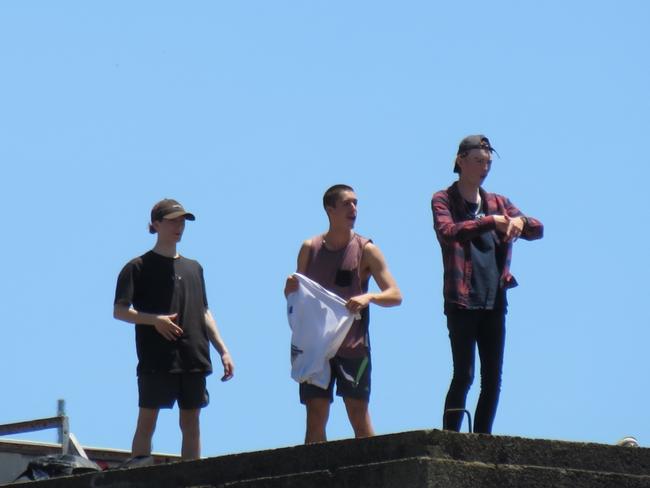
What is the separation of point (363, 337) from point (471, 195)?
3.31 ft

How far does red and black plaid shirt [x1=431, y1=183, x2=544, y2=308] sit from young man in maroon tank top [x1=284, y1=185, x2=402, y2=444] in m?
0.47

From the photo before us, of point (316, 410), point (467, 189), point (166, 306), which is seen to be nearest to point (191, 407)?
point (166, 306)

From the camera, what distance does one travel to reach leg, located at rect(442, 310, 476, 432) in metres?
8.27

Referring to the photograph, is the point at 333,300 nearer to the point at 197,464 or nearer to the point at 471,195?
the point at 471,195

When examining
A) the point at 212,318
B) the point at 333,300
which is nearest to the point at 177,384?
the point at 212,318

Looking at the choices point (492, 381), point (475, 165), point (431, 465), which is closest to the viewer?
point (431, 465)

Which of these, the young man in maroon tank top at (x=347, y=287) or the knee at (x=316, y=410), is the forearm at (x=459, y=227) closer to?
the young man in maroon tank top at (x=347, y=287)

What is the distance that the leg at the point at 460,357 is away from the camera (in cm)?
827

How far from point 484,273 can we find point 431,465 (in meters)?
2.31

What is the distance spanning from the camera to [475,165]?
8773mm

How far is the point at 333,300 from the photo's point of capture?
29.3 ft

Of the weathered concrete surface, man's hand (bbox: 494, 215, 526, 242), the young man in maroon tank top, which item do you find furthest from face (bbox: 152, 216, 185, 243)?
the weathered concrete surface

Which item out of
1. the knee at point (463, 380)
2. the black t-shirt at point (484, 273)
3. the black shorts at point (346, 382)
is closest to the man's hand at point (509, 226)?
the black t-shirt at point (484, 273)

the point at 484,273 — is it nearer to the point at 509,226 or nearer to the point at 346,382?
the point at 509,226
